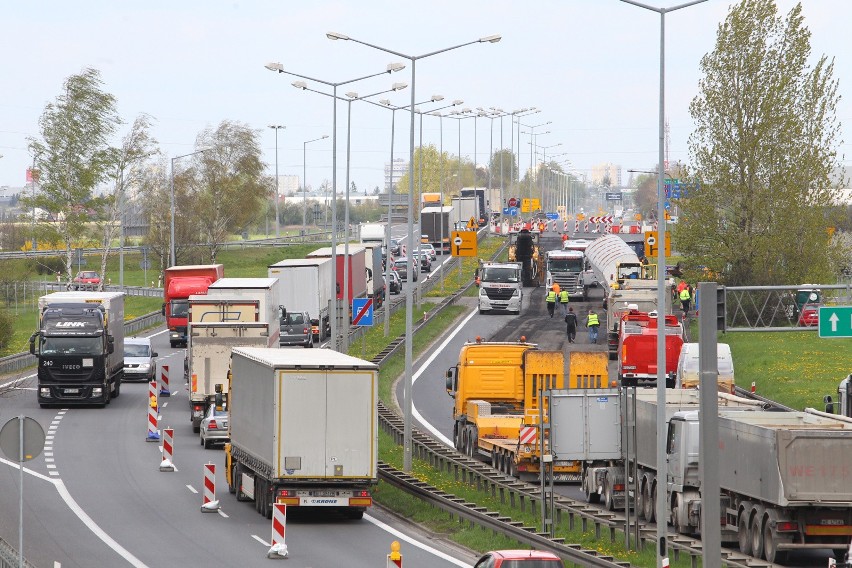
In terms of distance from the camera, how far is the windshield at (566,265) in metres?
82.9

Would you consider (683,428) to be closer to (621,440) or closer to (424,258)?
(621,440)

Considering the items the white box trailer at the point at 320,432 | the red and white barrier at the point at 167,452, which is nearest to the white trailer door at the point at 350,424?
the white box trailer at the point at 320,432

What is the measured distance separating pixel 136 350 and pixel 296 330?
25.5ft

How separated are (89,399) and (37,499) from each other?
1768 cm

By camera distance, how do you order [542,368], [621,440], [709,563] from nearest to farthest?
[709,563]
[621,440]
[542,368]

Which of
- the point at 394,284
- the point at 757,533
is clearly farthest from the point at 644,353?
the point at 394,284

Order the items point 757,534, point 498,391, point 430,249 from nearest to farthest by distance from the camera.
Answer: point 757,534 < point 498,391 < point 430,249

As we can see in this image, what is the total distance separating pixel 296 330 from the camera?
64188 mm

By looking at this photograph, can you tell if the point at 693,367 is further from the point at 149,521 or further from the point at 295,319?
the point at 149,521

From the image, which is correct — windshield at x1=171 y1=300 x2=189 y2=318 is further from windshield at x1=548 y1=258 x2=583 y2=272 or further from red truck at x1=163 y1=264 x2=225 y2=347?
windshield at x1=548 y1=258 x2=583 y2=272

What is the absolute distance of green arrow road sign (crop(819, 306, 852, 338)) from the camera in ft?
94.0

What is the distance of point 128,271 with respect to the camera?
413 ft

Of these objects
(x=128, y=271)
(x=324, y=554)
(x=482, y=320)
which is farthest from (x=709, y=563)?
(x=128, y=271)

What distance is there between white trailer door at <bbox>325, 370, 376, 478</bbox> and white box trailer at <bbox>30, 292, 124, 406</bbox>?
21820 mm
